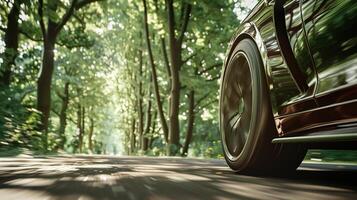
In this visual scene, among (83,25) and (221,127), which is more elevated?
(83,25)

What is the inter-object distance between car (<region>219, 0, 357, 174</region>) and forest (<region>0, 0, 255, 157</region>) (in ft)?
9.31

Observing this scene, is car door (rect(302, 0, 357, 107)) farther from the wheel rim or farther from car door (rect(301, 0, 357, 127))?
the wheel rim

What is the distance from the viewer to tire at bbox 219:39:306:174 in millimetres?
3773

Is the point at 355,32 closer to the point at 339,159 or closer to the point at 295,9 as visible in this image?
the point at 295,9

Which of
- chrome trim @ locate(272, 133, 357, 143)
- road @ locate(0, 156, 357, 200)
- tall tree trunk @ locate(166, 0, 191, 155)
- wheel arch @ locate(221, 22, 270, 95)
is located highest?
tall tree trunk @ locate(166, 0, 191, 155)

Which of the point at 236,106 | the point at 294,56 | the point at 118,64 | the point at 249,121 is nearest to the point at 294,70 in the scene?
the point at 294,56

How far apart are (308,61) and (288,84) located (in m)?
0.30

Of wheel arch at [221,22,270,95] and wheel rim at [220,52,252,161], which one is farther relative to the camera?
wheel rim at [220,52,252,161]

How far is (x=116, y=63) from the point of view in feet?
124

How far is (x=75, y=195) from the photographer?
2.54 metres

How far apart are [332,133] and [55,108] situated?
34.5 meters

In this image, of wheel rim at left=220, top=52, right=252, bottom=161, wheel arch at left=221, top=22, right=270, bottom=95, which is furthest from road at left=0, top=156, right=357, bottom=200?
wheel arch at left=221, top=22, right=270, bottom=95

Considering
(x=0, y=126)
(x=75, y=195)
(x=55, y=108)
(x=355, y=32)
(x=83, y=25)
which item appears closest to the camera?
(x=75, y=195)

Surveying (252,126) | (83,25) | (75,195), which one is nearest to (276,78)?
(252,126)
